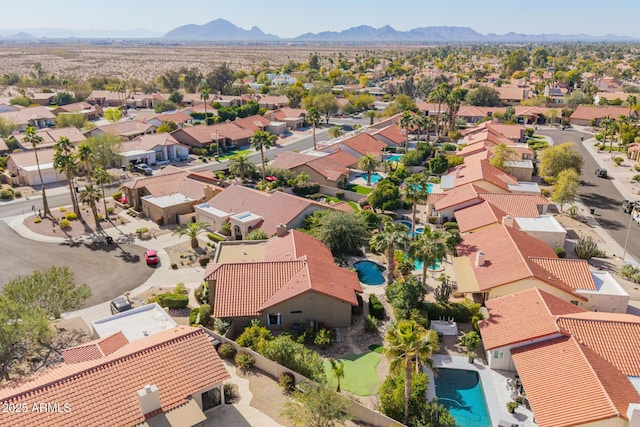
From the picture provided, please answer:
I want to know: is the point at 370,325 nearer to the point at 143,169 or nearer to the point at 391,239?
the point at 391,239

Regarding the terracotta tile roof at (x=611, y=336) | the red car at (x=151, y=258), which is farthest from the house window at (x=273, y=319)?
the terracotta tile roof at (x=611, y=336)

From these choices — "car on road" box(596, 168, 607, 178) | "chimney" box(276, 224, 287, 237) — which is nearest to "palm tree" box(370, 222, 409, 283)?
"chimney" box(276, 224, 287, 237)

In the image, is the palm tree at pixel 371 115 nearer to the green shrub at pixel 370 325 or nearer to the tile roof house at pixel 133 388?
the green shrub at pixel 370 325

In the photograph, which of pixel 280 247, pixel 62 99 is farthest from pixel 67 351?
pixel 62 99

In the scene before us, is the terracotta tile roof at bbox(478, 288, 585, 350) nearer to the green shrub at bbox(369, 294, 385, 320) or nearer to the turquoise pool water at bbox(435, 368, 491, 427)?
the turquoise pool water at bbox(435, 368, 491, 427)

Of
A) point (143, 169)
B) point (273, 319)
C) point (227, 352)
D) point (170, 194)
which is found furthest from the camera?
point (143, 169)

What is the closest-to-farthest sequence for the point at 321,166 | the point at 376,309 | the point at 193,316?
the point at 193,316
the point at 376,309
the point at 321,166

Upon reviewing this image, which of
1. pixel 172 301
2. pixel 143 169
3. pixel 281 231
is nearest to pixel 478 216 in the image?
pixel 281 231
